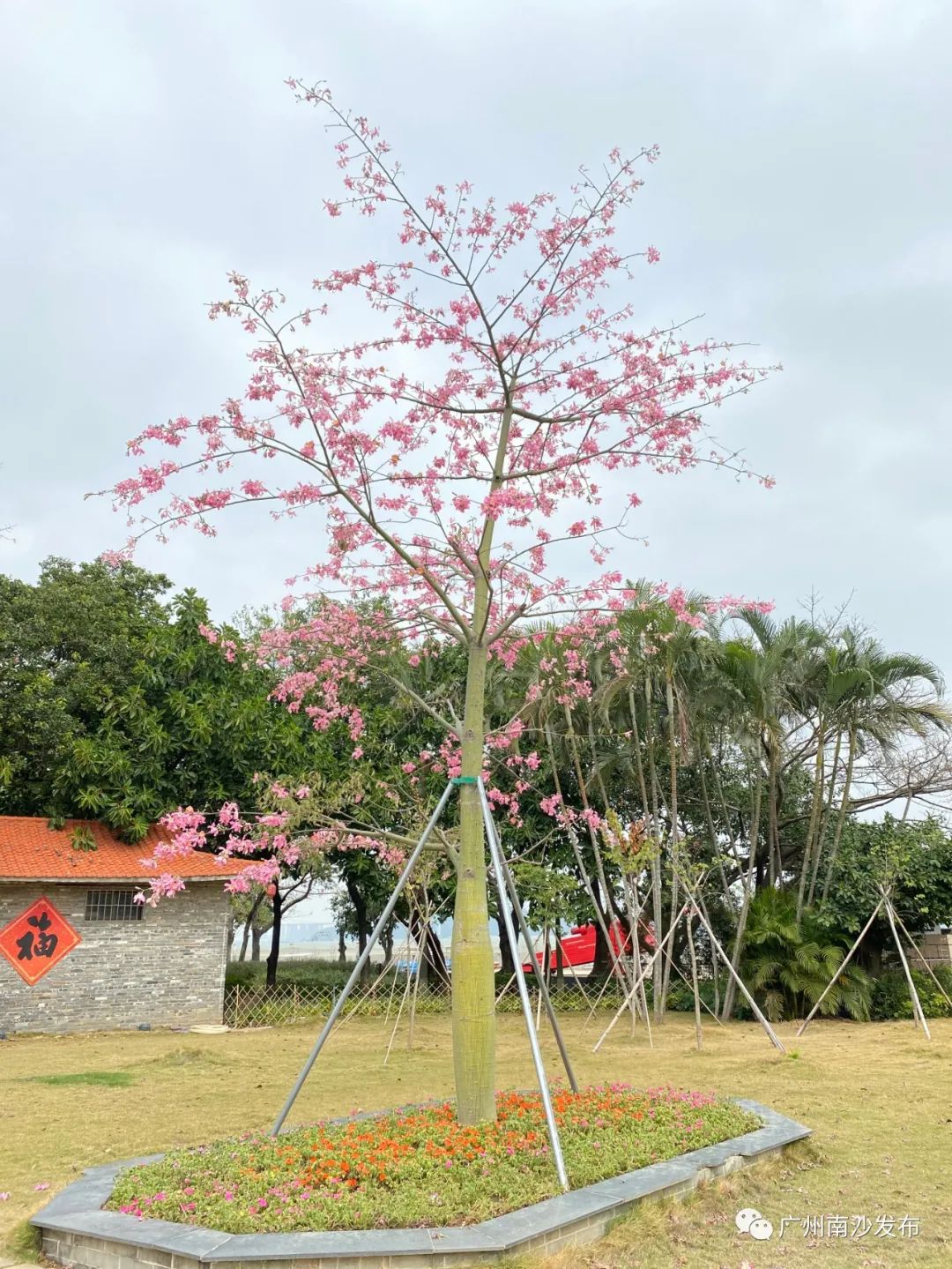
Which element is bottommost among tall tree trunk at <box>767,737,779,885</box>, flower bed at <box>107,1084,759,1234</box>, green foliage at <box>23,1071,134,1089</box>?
green foliage at <box>23,1071,134,1089</box>

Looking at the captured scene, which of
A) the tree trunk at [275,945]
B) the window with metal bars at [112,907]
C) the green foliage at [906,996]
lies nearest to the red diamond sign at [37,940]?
the window with metal bars at [112,907]

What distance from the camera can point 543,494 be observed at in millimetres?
7695

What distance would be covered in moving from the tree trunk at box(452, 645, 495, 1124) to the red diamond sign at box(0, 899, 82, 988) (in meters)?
10.4

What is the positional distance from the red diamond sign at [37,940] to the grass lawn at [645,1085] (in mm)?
1014

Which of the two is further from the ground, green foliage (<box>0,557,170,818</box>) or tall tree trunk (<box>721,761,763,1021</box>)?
green foliage (<box>0,557,170,818</box>)

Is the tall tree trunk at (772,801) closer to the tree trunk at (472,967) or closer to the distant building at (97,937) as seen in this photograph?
the distant building at (97,937)

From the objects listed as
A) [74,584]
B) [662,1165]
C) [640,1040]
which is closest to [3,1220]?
[662,1165]

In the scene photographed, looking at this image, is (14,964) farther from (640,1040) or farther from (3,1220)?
(3,1220)

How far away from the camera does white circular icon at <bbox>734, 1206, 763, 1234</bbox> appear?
4.64 meters

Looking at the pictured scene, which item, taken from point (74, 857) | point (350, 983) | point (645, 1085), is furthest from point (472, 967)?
point (74, 857)

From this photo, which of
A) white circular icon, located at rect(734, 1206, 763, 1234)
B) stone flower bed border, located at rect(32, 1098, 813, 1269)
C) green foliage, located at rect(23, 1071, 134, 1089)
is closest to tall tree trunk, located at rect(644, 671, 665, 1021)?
green foliage, located at rect(23, 1071, 134, 1089)

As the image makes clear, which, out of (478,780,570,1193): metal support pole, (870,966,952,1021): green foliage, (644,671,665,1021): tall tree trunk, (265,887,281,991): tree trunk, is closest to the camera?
(478,780,570,1193): metal support pole

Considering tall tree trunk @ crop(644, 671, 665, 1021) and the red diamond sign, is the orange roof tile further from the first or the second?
tall tree trunk @ crop(644, 671, 665, 1021)

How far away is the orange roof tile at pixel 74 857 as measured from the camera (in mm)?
14219
